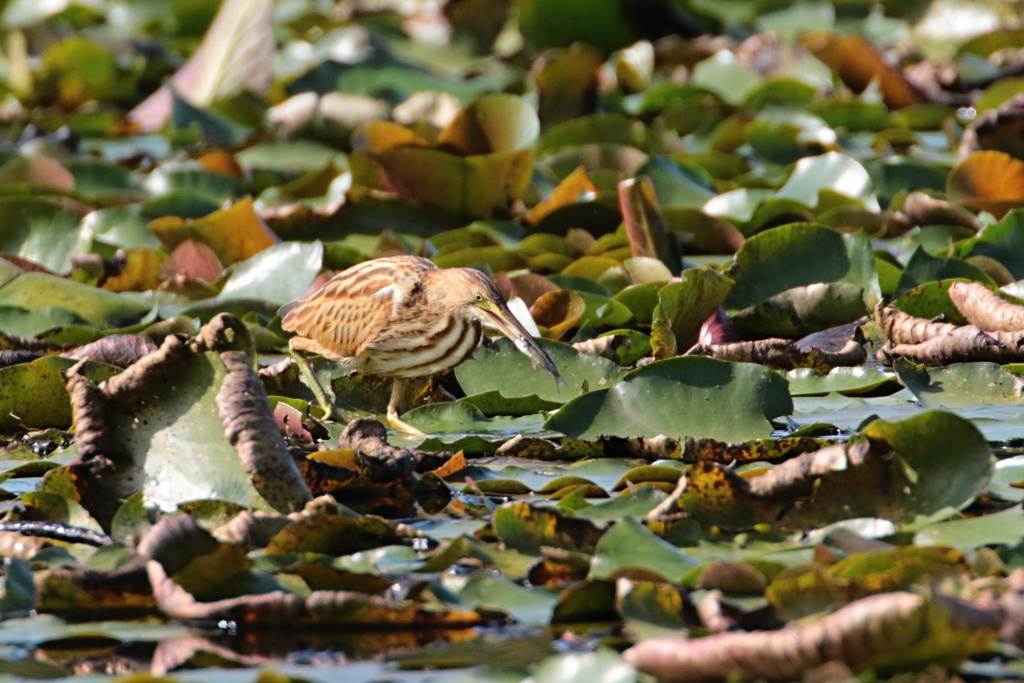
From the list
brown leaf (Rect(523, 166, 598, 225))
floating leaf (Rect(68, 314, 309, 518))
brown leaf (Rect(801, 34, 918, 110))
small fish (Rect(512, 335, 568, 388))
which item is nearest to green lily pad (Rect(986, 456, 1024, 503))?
small fish (Rect(512, 335, 568, 388))

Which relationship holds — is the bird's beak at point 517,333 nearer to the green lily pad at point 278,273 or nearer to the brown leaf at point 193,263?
the green lily pad at point 278,273

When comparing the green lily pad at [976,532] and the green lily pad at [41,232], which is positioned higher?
the green lily pad at [976,532]

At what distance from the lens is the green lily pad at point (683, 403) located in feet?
13.2

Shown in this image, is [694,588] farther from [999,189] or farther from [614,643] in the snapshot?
[999,189]

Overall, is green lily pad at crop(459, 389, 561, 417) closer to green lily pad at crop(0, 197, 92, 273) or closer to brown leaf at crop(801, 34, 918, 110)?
green lily pad at crop(0, 197, 92, 273)

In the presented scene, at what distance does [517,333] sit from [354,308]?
86cm

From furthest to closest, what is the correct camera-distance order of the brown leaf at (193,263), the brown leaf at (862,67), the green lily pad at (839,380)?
1. the brown leaf at (862,67)
2. the brown leaf at (193,263)
3. the green lily pad at (839,380)

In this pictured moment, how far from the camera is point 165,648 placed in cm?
268

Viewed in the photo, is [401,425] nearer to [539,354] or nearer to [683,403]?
[539,354]

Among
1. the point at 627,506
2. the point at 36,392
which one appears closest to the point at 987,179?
the point at 627,506

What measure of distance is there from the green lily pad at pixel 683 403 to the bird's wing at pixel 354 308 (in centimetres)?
141

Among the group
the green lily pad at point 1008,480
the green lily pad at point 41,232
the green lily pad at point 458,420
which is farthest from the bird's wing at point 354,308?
the green lily pad at point 1008,480

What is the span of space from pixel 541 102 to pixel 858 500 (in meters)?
6.42

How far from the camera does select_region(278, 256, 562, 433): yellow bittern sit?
505 centimetres
